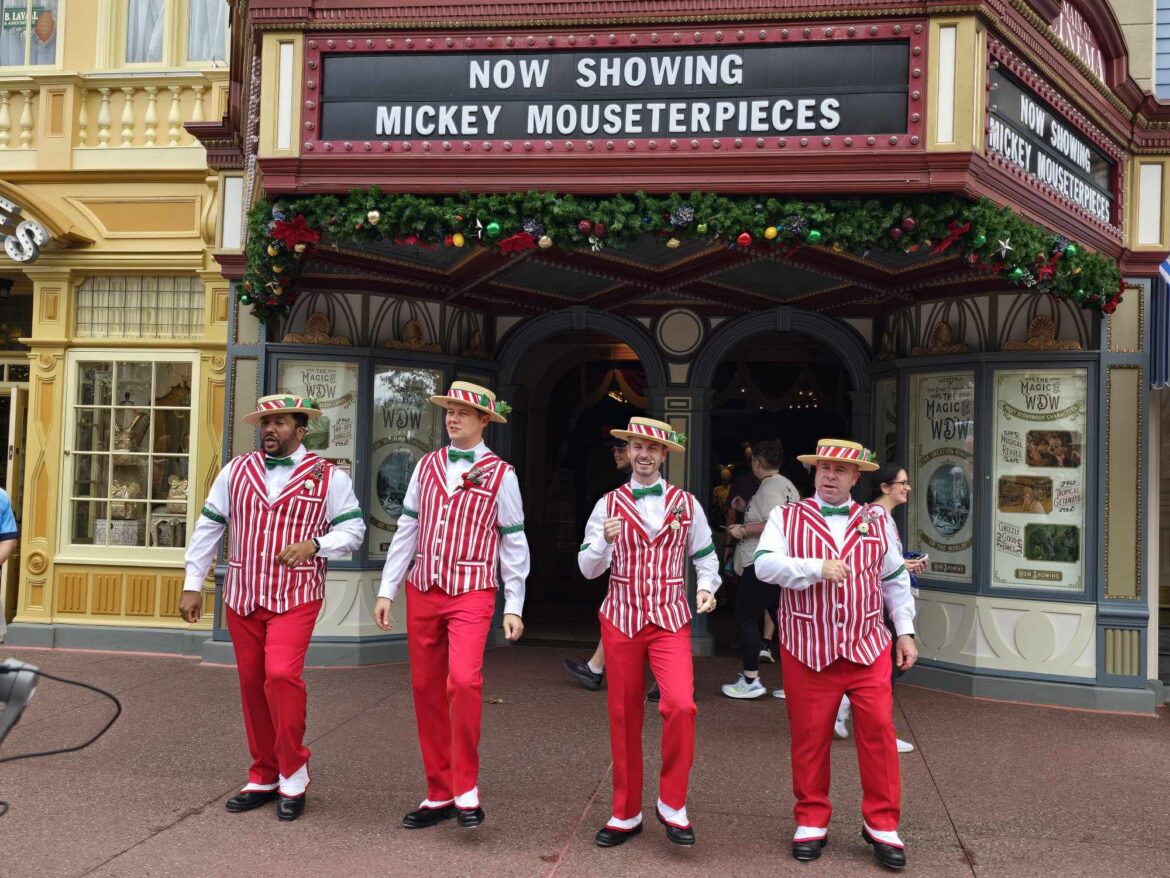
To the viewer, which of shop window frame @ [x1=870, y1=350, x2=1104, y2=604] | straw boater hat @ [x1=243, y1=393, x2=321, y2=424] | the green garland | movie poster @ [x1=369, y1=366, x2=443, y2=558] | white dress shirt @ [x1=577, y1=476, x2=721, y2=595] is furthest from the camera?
movie poster @ [x1=369, y1=366, x2=443, y2=558]

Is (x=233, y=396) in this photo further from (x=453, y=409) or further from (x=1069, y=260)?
(x=1069, y=260)

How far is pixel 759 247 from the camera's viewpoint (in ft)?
20.8

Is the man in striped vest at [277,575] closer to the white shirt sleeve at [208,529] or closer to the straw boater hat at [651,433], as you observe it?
the white shirt sleeve at [208,529]

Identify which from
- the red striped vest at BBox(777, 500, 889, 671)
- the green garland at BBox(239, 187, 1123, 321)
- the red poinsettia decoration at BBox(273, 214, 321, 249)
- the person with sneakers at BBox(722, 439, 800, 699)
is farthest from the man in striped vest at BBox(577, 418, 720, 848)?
the person with sneakers at BBox(722, 439, 800, 699)

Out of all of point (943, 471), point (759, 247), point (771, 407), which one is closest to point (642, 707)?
point (759, 247)

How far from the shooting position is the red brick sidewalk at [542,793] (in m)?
4.55

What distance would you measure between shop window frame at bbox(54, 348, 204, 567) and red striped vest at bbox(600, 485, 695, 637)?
5450 millimetres

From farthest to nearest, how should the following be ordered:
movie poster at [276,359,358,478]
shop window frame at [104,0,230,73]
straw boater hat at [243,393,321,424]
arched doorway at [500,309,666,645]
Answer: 1. arched doorway at [500,309,666,645]
2. shop window frame at [104,0,230,73]
3. movie poster at [276,359,358,478]
4. straw boater hat at [243,393,321,424]

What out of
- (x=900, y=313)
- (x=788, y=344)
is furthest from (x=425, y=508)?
(x=788, y=344)

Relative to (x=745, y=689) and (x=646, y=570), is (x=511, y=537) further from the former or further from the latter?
(x=745, y=689)

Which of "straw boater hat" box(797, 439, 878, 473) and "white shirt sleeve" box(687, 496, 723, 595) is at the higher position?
"straw boater hat" box(797, 439, 878, 473)

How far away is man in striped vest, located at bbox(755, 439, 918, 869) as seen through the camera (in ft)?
14.9

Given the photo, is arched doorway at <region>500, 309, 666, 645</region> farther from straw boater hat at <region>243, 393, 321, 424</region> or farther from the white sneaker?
straw boater hat at <region>243, 393, 321, 424</region>

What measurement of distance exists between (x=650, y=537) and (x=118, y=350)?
615 centimetres
